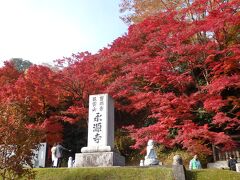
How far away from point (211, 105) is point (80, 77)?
8372mm

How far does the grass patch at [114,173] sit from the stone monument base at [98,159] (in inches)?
35.0

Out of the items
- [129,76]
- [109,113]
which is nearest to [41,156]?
[109,113]

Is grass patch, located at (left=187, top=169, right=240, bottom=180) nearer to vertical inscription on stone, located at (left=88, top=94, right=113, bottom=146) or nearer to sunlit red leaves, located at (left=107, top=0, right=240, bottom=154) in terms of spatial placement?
vertical inscription on stone, located at (left=88, top=94, right=113, bottom=146)

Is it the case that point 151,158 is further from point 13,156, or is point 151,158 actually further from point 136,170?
point 13,156

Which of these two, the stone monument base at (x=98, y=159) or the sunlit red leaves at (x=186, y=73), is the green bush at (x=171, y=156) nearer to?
the sunlit red leaves at (x=186, y=73)

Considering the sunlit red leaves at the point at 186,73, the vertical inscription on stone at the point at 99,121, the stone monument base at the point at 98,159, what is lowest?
the stone monument base at the point at 98,159

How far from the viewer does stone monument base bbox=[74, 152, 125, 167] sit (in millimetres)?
11656

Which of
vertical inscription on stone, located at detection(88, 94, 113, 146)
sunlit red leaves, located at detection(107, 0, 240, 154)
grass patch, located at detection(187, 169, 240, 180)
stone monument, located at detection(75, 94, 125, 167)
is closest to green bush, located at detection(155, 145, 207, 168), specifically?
sunlit red leaves, located at detection(107, 0, 240, 154)

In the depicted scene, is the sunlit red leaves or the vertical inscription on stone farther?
the sunlit red leaves

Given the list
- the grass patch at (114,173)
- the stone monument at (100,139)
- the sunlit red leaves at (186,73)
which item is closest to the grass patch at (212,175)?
the grass patch at (114,173)

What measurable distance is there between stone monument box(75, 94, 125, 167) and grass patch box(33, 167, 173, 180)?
954 millimetres

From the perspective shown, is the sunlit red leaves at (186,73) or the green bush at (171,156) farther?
the green bush at (171,156)

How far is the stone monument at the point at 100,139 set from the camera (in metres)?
11.8

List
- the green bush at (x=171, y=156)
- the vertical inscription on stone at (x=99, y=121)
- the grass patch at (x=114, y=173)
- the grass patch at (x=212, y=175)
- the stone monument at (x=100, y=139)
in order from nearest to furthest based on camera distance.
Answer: the grass patch at (x=212, y=175), the grass patch at (x=114, y=173), the stone monument at (x=100, y=139), the vertical inscription on stone at (x=99, y=121), the green bush at (x=171, y=156)
